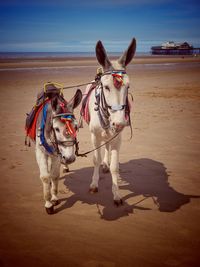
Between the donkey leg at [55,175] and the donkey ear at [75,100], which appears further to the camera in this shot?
the donkey leg at [55,175]

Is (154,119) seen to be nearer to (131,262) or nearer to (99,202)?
(99,202)

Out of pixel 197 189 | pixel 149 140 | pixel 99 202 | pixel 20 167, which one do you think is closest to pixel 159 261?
pixel 99 202

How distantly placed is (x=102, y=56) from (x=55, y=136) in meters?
1.63

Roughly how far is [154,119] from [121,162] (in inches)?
194

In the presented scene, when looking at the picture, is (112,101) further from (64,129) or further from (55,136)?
(55,136)

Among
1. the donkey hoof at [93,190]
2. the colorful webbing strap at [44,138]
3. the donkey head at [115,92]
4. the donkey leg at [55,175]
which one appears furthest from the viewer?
the donkey hoof at [93,190]

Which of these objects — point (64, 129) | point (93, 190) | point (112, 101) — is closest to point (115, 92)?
point (112, 101)

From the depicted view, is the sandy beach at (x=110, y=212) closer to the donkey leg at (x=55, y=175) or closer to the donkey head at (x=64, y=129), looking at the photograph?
the donkey leg at (x=55, y=175)

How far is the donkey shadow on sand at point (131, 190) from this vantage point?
4.33m

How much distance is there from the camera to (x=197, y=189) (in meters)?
4.95

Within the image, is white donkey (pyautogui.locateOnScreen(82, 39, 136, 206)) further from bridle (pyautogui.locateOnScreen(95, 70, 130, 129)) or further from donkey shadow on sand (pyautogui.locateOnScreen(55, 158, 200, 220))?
donkey shadow on sand (pyautogui.locateOnScreen(55, 158, 200, 220))

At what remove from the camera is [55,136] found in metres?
3.28

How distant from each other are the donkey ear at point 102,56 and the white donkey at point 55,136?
79cm

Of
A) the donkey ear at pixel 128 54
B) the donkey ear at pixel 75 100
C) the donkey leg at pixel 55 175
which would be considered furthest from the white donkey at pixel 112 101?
the donkey leg at pixel 55 175
